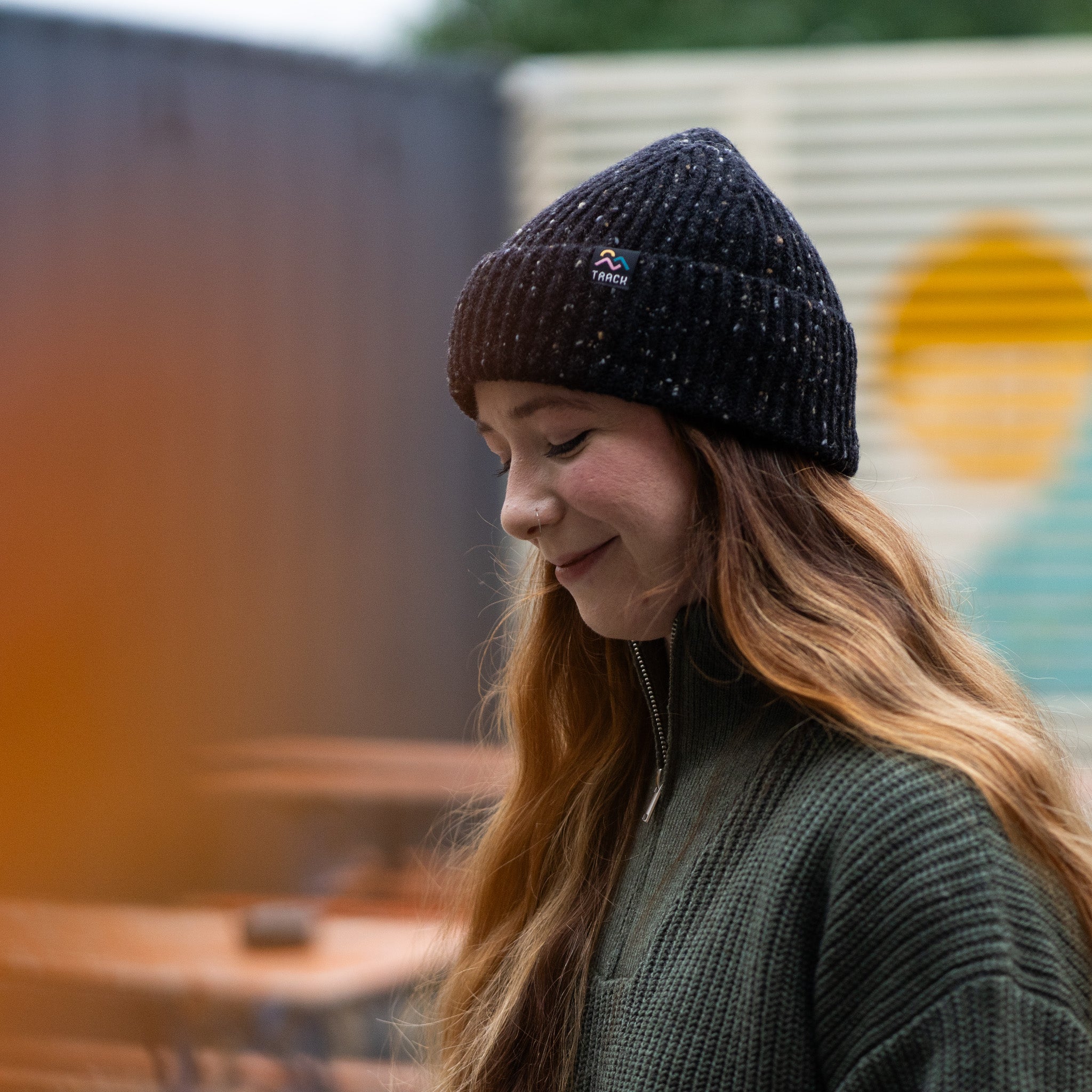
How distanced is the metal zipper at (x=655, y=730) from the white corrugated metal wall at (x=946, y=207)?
2907mm

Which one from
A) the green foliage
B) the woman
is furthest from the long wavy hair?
the green foliage

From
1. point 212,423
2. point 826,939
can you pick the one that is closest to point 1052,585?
point 212,423

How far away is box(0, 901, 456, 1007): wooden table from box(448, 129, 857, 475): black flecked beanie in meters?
2.10

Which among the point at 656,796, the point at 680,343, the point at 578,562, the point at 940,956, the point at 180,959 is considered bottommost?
the point at 180,959

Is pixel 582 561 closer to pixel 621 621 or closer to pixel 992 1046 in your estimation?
pixel 621 621

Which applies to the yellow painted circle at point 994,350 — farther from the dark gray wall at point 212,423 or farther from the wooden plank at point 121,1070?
the wooden plank at point 121,1070

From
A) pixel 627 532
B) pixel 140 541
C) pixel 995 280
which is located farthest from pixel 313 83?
pixel 627 532

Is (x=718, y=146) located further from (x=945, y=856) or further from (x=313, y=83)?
(x=313, y=83)

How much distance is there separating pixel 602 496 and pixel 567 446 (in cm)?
7

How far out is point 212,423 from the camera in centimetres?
380

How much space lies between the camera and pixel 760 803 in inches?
50.4

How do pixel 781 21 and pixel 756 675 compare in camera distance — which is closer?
pixel 756 675

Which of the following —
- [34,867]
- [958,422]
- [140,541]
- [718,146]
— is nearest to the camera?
[718,146]

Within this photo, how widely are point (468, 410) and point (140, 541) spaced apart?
7.61 feet
